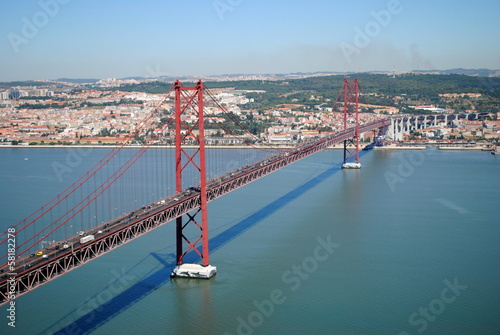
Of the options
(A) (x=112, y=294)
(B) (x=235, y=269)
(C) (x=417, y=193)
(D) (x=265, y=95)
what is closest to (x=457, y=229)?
(C) (x=417, y=193)

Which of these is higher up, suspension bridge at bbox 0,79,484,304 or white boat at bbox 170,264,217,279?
suspension bridge at bbox 0,79,484,304

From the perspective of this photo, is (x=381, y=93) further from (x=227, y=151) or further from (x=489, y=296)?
(x=489, y=296)

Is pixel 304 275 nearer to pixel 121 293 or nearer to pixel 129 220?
pixel 121 293

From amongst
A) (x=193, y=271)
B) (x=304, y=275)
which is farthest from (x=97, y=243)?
(x=304, y=275)

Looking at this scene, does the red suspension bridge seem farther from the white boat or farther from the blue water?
the blue water

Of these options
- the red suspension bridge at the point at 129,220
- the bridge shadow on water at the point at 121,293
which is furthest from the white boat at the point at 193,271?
the bridge shadow on water at the point at 121,293

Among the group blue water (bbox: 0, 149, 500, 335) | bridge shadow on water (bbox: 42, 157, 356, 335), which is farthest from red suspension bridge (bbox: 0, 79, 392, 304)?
blue water (bbox: 0, 149, 500, 335)

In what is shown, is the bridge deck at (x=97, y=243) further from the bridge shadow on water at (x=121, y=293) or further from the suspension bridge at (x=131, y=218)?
the bridge shadow on water at (x=121, y=293)
